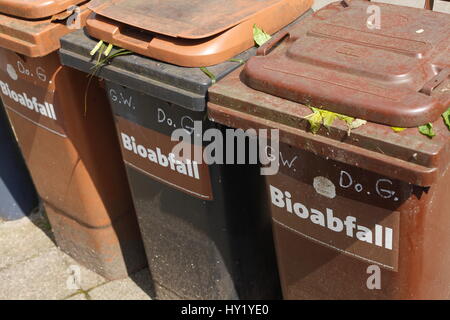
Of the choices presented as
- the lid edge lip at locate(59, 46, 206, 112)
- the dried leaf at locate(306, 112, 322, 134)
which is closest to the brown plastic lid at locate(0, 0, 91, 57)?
the lid edge lip at locate(59, 46, 206, 112)

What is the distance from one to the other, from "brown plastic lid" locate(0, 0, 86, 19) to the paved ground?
1653mm

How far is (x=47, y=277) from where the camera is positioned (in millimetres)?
3879

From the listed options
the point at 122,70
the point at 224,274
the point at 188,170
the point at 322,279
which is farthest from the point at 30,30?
the point at 322,279

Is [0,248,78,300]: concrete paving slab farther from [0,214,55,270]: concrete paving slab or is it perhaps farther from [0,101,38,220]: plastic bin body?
[0,101,38,220]: plastic bin body

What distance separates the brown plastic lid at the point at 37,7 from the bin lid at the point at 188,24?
0.26 meters

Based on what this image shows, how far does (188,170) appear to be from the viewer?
2.63 meters

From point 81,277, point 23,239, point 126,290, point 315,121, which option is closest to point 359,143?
point 315,121

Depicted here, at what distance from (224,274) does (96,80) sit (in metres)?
1.13

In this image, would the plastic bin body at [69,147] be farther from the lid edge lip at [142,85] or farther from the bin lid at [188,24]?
the bin lid at [188,24]

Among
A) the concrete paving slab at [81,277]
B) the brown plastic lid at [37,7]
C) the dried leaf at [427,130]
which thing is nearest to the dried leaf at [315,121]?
the dried leaf at [427,130]

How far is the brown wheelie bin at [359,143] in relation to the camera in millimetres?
1947

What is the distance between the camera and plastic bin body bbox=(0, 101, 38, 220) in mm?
4164

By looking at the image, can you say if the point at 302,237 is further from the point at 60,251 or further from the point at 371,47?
the point at 60,251

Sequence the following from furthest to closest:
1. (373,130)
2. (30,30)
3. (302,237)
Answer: (30,30) → (302,237) → (373,130)
